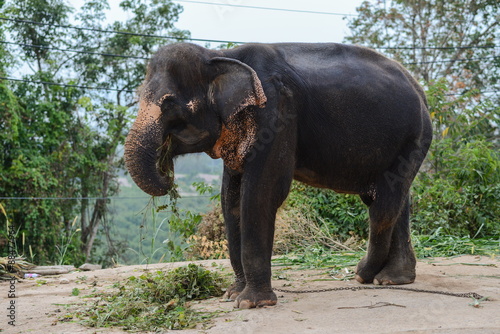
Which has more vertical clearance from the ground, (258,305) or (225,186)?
(225,186)

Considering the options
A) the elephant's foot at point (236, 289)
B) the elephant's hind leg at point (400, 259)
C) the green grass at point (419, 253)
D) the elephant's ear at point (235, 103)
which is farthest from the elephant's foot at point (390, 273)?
the elephant's ear at point (235, 103)

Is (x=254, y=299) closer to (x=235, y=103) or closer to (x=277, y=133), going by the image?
(x=277, y=133)

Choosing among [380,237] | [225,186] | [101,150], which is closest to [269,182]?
[225,186]

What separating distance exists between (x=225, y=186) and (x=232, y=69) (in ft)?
3.26

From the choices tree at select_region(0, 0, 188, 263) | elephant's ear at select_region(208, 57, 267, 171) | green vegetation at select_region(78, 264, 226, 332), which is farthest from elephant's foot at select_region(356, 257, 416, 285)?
tree at select_region(0, 0, 188, 263)

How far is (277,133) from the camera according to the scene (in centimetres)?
439

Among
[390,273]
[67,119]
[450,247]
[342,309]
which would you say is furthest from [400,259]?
[67,119]

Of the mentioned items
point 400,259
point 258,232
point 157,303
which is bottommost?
point 157,303

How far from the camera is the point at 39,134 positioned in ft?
45.7

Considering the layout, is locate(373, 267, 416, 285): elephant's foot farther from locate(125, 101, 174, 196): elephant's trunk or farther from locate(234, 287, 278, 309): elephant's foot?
locate(125, 101, 174, 196): elephant's trunk

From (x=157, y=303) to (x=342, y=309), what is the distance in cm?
150

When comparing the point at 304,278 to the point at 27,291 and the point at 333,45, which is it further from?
the point at 27,291

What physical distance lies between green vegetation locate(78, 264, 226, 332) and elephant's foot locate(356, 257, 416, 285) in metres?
1.25

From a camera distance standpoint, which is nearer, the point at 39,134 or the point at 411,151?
the point at 411,151
